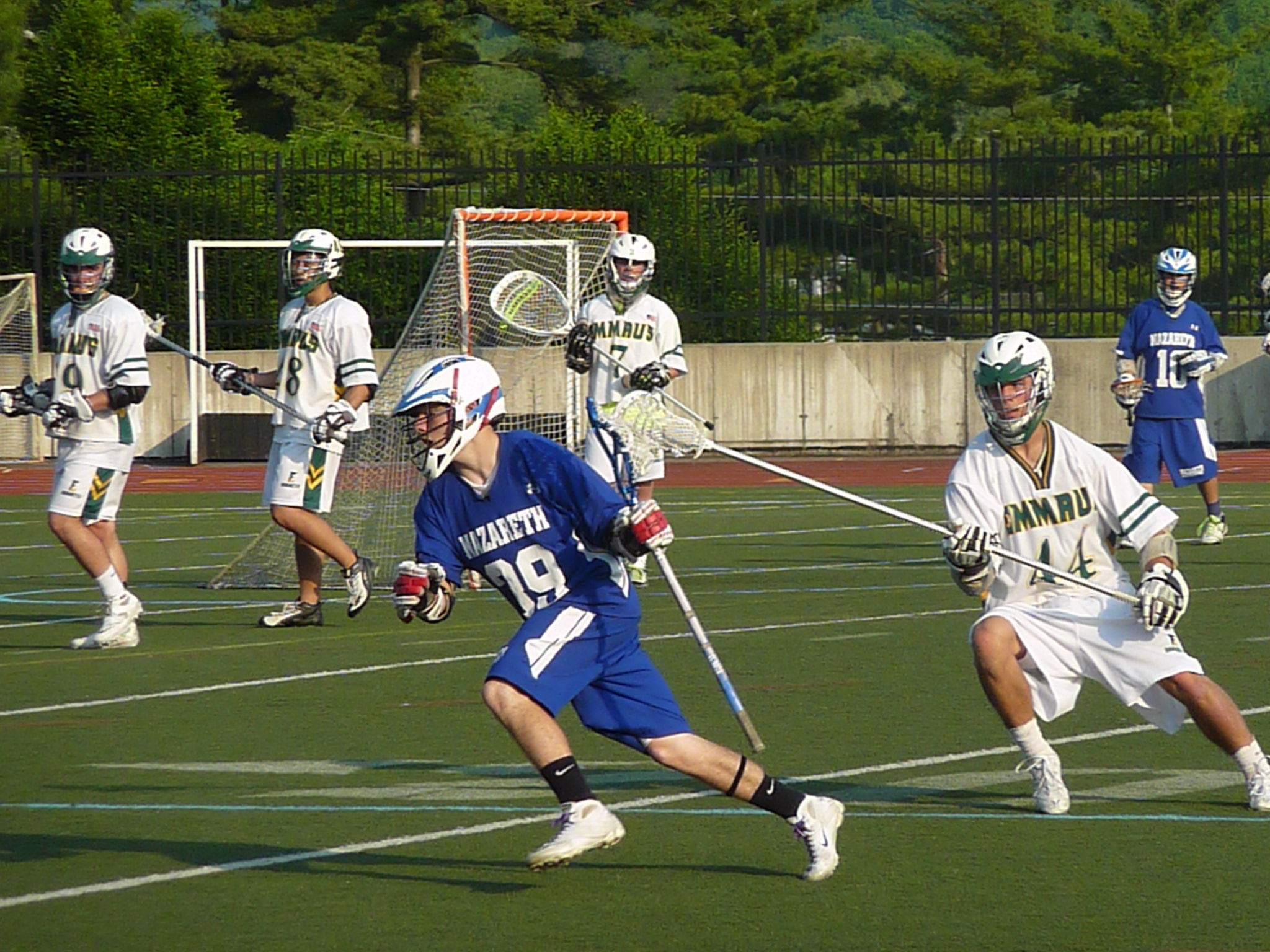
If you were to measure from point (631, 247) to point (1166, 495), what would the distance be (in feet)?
26.2

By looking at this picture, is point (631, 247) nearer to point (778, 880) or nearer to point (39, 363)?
point (778, 880)

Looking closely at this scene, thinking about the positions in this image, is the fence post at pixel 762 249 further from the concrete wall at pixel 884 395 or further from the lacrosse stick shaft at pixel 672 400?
the lacrosse stick shaft at pixel 672 400

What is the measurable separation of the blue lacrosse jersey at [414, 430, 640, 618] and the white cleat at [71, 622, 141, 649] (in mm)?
5361

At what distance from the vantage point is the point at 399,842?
287 inches

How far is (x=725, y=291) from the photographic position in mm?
26344

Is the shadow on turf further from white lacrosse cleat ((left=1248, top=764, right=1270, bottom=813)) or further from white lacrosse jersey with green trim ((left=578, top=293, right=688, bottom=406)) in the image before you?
white lacrosse jersey with green trim ((left=578, top=293, right=688, bottom=406))

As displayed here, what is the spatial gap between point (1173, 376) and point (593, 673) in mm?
9624

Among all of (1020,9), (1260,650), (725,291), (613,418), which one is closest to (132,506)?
(725,291)

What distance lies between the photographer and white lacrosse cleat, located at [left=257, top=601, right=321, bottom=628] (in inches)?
489

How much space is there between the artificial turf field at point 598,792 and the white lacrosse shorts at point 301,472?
0.73 m

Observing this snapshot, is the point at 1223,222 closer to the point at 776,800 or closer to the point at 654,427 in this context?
the point at 654,427

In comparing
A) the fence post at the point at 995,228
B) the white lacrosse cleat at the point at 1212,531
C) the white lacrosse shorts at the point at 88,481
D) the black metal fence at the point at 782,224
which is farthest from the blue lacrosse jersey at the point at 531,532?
the fence post at the point at 995,228

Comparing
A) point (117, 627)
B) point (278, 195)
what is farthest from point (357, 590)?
point (278, 195)

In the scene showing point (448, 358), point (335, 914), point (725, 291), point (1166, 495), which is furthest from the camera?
point (725, 291)
